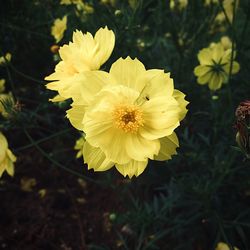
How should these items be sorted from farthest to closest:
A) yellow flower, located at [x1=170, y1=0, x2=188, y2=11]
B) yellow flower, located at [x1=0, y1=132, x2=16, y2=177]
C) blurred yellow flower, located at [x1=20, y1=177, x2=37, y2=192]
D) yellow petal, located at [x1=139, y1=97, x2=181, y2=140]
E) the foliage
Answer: blurred yellow flower, located at [x1=20, y1=177, x2=37, y2=192] < yellow flower, located at [x1=170, y1=0, x2=188, y2=11] < the foliage < yellow flower, located at [x1=0, y1=132, x2=16, y2=177] < yellow petal, located at [x1=139, y1=97, x2=181, y2=140]

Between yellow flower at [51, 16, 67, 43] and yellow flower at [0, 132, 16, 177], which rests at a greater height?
yellow flower at [51, 16, 67, 43]

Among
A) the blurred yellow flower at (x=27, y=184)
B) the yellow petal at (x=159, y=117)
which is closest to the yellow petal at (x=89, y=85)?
the yellow petal at (x=159, y=117)

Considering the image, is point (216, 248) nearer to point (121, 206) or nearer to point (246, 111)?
point (121, 206)

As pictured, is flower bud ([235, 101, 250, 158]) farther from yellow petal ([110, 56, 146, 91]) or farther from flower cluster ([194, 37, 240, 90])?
→ flower cluster ([194, 37, 240, 90])

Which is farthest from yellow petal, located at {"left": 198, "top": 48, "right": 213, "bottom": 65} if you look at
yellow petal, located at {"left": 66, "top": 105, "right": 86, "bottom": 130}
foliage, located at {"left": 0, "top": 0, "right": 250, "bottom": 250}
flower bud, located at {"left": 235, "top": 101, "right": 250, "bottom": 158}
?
yellow petal, located at {"left": 66, "top": 105, "right": 86, "bottom": 130}

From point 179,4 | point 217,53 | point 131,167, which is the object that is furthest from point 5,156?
point 179,4

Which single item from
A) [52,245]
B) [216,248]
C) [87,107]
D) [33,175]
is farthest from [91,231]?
[87,107]

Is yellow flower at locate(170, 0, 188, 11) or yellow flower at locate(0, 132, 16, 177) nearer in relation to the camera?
yellow flower at locate(0, 132, 16, 177)
